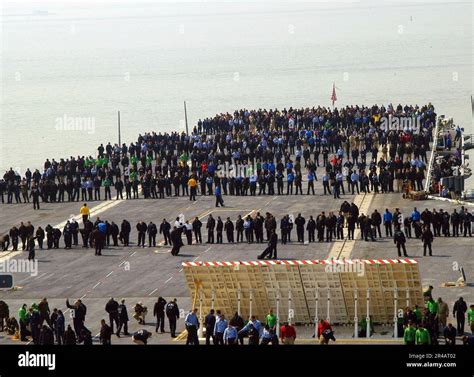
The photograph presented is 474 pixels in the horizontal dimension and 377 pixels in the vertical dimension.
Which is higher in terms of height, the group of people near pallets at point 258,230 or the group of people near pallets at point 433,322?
the group of people near pallets at point 258,230

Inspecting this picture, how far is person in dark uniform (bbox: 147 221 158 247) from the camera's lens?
52344 mm

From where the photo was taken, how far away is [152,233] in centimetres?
5247

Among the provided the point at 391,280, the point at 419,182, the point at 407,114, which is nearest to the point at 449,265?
the point at 391,280

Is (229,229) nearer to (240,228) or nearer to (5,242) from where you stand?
(240,228)

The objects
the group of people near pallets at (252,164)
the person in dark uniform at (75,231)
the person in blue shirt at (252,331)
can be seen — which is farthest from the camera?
the group of people near pallets at (252,164)

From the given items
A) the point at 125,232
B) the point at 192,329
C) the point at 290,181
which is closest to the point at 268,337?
the point at 192,329

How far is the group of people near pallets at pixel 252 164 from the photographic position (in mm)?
63906

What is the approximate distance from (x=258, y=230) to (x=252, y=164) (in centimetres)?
1846

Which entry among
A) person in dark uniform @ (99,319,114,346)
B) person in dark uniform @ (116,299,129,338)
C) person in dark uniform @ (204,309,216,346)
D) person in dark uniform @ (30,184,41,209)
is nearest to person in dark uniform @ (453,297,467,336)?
person in dark uniform @ (204,309,216,346)

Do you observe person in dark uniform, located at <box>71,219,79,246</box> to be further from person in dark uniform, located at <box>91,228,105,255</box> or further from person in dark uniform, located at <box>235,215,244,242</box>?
person in dark uniform, located at <box>235,215,244,242</box>

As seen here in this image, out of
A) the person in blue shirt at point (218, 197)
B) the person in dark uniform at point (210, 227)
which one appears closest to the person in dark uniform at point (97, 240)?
the person in dark uniform at point (210, 227)

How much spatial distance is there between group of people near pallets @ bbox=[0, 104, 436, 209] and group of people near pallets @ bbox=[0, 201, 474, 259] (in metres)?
9.07

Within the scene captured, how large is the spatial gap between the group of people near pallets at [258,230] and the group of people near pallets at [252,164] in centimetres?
907

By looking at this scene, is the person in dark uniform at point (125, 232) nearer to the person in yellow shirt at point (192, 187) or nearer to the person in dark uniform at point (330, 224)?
the person in dark uniform at point (330, 224)
